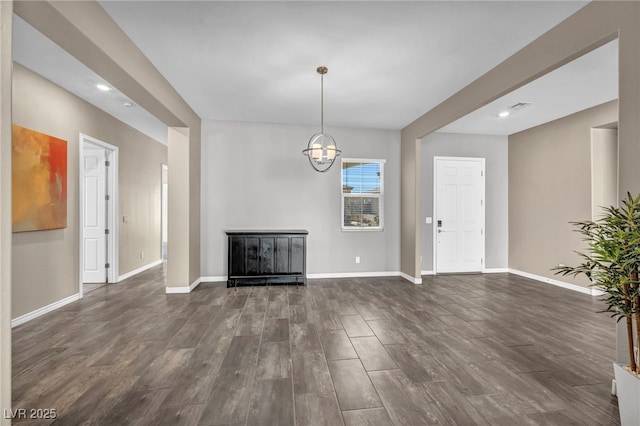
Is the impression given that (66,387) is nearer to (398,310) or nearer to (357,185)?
(398,310)

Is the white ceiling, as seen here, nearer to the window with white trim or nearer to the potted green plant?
the window with white trim

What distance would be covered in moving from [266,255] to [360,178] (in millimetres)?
2319

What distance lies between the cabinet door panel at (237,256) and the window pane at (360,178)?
7.10 ft

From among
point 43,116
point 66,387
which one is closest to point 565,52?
point 66,387

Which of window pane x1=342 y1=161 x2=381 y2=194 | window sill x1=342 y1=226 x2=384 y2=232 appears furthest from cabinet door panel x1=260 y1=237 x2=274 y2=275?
window pane x1=342 y1=161 x2=381 y2=194

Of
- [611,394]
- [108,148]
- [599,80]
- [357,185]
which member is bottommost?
[611,394]

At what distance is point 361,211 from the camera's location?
5859 mm

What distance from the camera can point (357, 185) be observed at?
5.86 metres

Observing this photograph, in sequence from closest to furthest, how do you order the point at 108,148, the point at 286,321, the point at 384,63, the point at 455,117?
the point at 384,63
the point at 286,321
the point at 455,117
the point at 108,148

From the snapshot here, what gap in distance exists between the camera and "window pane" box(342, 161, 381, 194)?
5.82 meters

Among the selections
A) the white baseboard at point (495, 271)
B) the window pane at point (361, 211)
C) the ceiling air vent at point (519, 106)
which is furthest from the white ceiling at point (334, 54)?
the white baseboard at point (495, 271)

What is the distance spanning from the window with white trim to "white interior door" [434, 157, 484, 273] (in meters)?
1.13

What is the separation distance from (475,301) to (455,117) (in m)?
2.58

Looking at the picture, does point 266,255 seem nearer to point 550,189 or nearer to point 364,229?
point 364,229
